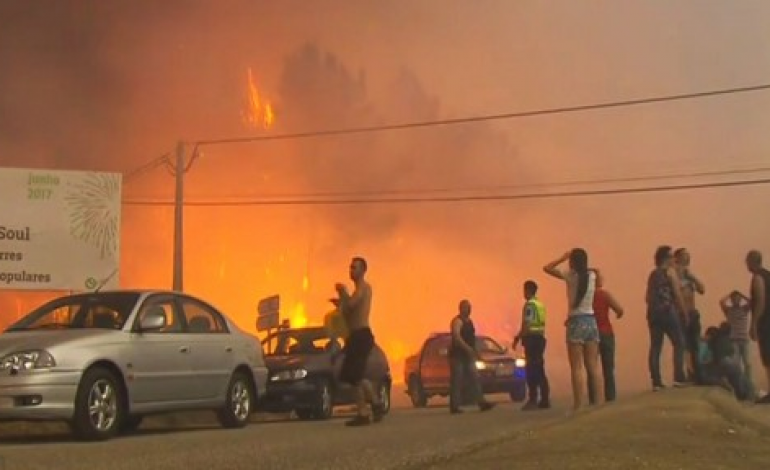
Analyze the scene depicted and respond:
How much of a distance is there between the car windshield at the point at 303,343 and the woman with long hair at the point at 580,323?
5.28 metres

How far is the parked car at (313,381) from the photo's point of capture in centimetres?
1509

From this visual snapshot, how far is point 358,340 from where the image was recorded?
38.3 ft

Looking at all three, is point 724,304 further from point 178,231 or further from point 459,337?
point 178,231

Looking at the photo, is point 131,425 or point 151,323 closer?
point 151,323

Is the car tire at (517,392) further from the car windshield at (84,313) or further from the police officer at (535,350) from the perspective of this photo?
the car windshield at (84,313)

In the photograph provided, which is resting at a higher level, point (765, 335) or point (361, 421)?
point (765, 335)

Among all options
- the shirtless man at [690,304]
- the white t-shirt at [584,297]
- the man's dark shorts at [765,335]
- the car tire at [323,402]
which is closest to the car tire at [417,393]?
the car tire at [323,402]

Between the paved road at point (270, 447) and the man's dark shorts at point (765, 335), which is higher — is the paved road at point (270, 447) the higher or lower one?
the lower one

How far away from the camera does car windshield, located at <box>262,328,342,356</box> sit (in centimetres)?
1593

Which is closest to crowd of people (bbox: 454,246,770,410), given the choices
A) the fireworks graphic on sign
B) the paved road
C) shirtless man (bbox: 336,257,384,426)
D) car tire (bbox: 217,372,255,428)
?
the paved road

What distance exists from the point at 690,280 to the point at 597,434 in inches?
239

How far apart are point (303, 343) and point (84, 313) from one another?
5597mm

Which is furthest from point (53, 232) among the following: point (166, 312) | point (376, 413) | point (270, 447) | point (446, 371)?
point (270, 447)

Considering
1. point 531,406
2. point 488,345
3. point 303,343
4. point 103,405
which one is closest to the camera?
point 103,405
